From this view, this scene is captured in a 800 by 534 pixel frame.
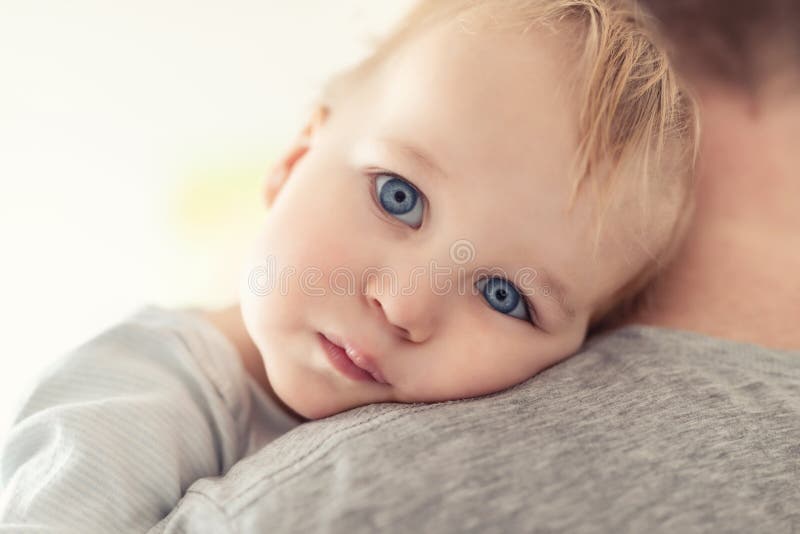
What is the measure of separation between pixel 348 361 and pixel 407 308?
0.10 m

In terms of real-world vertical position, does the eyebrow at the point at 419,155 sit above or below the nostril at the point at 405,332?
above

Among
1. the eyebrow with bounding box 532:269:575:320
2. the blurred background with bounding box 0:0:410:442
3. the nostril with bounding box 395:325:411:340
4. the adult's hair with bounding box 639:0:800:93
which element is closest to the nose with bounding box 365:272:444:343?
A: the nostril with bounding box 395:325:411:340

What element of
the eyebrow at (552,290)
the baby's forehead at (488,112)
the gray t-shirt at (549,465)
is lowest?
the gray t-shirt at (549,465)

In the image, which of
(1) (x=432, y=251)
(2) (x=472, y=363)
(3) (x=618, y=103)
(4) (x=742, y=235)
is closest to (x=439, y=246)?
(1) (x=432, y=251)

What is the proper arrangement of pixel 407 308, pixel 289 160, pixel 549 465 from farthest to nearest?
pixel 289 160, pixel 407 308, pixel 549 465

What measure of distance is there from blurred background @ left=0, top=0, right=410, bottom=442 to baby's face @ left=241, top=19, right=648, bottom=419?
0.42 metres

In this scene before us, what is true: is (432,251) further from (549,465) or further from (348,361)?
(549,465)

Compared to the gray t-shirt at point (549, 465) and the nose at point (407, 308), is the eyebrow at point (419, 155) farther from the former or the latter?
the gray t-shirt at point (549, 465)

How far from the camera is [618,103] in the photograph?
0.85 meters

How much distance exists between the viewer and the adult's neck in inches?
39.2

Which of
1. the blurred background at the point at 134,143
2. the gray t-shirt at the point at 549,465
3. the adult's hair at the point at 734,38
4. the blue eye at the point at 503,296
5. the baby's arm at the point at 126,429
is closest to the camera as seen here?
the gray t-shirt at the point at 549,465

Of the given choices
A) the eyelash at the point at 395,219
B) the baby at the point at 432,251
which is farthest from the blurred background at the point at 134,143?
the eyelash at the point at 395,219

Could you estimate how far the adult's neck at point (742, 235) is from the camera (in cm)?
100

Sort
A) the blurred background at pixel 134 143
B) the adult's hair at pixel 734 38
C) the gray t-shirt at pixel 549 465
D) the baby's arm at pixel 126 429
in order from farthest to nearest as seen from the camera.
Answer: the adult's hair at pixel 734 38 → the blurred background at pixel 134 143 → the baby's arm at pixel 126 429 → the gray t-shirt at pixel 549 465
